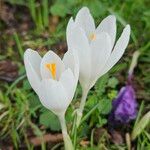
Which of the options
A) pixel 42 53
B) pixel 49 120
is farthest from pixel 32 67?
pixel 42 53

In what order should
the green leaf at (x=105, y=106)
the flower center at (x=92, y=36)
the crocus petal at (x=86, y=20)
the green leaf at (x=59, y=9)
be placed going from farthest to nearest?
the green leaf at (x=59, y=9), the green leaf at (x=105, y=106), the crocus petal at (x=86, y=20), the flower center at (x=92, y=36)

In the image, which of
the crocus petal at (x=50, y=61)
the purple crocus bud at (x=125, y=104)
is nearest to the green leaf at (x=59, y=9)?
the purple crocus bud at (x=125, y=104)

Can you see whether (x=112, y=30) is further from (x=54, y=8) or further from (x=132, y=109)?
(x=54, y=8)

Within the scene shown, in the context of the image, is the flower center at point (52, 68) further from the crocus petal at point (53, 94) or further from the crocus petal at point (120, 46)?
the crocus petal at point (120, 46)

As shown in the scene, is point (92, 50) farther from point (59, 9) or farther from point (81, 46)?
point (59, 9)

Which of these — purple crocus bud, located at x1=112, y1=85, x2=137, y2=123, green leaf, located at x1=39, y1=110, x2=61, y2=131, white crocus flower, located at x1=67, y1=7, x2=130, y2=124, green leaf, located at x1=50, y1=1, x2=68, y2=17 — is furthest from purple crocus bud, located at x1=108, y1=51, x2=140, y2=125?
green leaf, located at x1=50, y1=1, x2=68, y2=17

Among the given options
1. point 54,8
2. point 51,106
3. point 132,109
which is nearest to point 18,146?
point 132,109

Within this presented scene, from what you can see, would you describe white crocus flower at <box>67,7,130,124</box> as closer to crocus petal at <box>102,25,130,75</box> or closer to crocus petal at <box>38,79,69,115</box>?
crocus petal at <box>102,25,130,75</box>

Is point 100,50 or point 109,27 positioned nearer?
point 100,50
